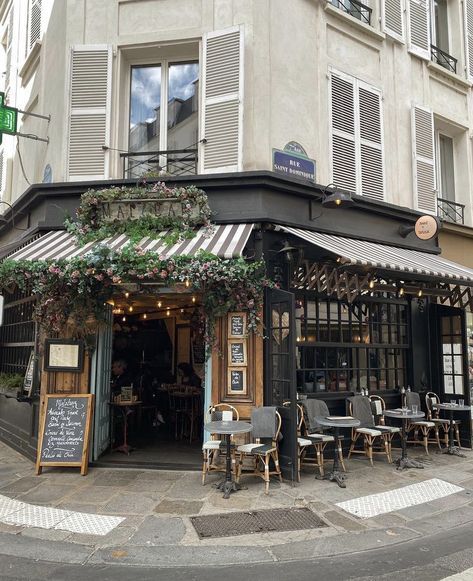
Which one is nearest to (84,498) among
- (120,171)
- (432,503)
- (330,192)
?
(432,503)

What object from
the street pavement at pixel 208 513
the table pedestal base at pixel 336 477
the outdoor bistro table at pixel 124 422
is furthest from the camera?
the outdoor bistro table at pixel 124 422

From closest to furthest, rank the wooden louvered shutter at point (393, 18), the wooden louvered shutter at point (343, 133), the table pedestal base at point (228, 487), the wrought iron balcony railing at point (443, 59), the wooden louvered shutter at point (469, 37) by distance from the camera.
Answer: the table pedestal base at point (228, 487), the wooden louvered shutter at point (343, 133), the wooden louvered shutter at point (393, 18), the wrought iron balcony railing at point (443, 59), the wooden louvered shutter at point (469, 37)

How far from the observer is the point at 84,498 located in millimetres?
6266

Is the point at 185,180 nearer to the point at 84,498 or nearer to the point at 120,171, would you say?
the point at 120,171

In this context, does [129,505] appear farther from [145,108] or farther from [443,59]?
[443,59]

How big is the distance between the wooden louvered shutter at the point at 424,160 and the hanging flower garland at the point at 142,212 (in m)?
5.08

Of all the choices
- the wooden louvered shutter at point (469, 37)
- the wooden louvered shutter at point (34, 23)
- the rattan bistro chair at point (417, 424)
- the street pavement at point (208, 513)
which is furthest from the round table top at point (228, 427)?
→ the wooden louvered shutter at point (469, 37)

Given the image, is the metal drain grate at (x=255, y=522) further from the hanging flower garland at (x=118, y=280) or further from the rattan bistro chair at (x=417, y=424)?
the rattan bistro chair at (x=417, y=424)

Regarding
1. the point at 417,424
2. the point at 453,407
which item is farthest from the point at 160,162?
the point at 453,407

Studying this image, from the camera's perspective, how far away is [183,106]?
Result: 8867 mm

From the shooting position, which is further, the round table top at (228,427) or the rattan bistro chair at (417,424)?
the rattan bistro chair at (417,424)

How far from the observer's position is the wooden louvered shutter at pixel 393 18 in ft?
33.4

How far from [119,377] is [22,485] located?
473cm

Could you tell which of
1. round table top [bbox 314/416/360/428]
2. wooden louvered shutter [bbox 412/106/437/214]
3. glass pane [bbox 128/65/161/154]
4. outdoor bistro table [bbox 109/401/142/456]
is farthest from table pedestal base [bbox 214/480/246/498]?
wooden louvered shutter [bbox 412/106/437/214]
